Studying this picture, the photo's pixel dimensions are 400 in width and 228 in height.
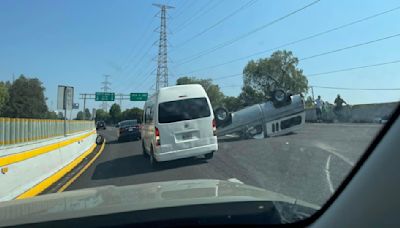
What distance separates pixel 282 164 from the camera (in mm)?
12453

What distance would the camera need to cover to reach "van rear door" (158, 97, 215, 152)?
45.2ft

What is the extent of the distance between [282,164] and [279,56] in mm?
3482

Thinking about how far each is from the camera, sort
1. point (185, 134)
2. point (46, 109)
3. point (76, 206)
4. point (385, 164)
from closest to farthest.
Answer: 1. point (385, 164)
2. point (76, 206)
3. point (185, 134)
4. point (46, 109)

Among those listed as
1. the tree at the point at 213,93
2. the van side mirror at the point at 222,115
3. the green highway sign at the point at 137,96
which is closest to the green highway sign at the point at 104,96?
the green highway sign at the point at 137,96

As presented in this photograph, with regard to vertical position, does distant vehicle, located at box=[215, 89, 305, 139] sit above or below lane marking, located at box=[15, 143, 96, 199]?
above

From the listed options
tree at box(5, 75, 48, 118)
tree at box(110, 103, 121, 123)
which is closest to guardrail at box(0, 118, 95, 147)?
tree at box(5, 75, 48, 118)

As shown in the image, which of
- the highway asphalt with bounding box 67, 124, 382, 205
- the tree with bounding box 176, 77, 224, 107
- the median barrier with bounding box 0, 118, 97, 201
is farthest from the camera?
the tree with bounding box 176, 77, 224, 107

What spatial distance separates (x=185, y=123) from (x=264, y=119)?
848cm

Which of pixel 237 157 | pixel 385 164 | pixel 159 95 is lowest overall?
pixel 237 157

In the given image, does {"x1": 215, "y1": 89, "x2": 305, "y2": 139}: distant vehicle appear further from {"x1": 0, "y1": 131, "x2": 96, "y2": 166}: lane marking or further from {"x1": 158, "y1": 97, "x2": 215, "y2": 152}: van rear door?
{"x1": 0, "y1": 131, "x2": 96, "y2": 166}: lane marking

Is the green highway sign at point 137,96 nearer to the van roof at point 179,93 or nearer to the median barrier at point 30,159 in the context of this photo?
the median barrier at point 30,159

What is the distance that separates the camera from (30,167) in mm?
11289

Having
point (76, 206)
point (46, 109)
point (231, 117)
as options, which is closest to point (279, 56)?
point (76, 206)

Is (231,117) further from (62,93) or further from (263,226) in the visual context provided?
(263,226)
